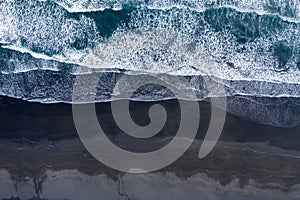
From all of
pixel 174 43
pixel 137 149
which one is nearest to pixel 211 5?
pixel 174 43

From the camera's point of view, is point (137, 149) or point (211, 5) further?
point (137, 149)

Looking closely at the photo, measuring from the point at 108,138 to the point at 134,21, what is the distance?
403mm

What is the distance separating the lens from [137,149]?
1.78 metres

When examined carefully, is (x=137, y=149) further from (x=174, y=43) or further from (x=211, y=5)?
(x=211, y=5)

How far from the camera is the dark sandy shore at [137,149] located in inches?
69.6

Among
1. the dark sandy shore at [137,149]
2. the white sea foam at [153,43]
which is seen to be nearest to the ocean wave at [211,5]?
the white sea foam at [153,43]

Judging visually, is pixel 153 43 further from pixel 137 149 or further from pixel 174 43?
pixel 137 149

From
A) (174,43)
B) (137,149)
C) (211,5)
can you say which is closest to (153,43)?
(174,43)

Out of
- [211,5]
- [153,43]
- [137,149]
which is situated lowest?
[137,149]

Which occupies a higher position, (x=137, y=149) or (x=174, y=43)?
(x=174, y=43)

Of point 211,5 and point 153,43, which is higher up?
point 211,5

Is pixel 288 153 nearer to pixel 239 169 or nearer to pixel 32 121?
pixel 239 169

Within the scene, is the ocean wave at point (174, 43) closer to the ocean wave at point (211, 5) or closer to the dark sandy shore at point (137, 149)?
the ocean wave at point (211, 5)

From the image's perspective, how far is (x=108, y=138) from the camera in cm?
179
